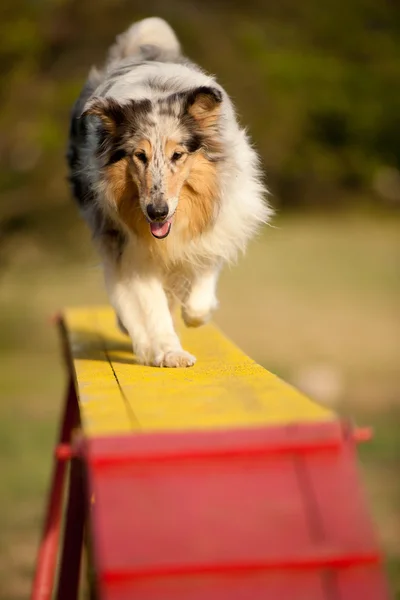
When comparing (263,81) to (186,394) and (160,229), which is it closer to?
(160,229)

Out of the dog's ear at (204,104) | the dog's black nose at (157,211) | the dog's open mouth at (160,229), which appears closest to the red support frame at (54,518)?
the dog's open mouth at (160,229)

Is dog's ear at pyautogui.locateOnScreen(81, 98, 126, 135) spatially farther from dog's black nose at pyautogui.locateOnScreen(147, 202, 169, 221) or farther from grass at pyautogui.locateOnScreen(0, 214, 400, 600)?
grass at pyautogui.locateOnScreen(0, 214, 400, 600)

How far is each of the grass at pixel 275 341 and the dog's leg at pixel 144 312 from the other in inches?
21.0

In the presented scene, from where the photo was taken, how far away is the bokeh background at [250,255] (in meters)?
10.2

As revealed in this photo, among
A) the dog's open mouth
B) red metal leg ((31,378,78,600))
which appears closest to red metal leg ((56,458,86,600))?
red metal leg ((31,378,78,600))

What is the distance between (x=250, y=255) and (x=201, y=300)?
19883mm

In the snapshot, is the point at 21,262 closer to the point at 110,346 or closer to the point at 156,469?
the point at 110,346

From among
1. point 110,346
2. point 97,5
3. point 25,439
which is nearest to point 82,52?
point 97,5

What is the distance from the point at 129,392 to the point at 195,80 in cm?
166

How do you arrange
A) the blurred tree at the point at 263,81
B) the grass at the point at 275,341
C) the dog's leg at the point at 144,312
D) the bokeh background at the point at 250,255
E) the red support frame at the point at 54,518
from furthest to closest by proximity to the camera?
the blurred tree at the point at 263,81
the bokeh background at the point at 250,255
the grass at the point at 275,341
the red support frame at the point at 54,518
the dog's leg at the point at 144,312

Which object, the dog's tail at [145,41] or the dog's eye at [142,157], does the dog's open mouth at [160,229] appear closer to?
the dog's eye at [142,157]

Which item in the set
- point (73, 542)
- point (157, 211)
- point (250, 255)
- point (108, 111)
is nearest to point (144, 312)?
point (157, 211)

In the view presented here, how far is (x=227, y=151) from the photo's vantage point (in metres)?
4.35

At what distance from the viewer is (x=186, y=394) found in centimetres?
327
